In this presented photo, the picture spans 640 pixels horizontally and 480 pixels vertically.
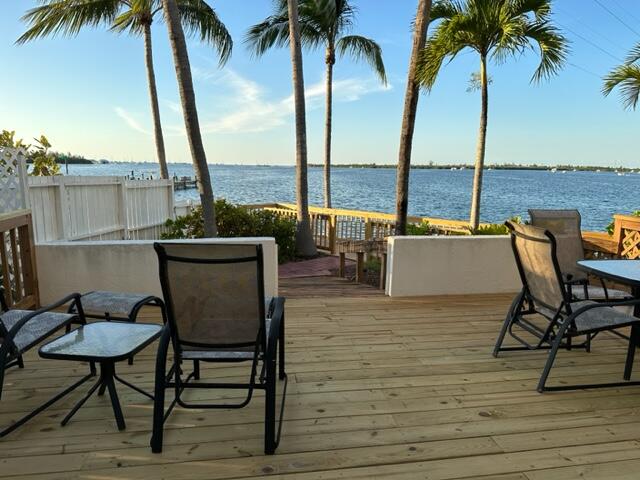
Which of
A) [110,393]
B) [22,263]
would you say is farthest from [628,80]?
[22,263]

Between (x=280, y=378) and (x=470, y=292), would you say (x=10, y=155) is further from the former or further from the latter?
(x=470, y=292)

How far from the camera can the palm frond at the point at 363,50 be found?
12203 millimetres

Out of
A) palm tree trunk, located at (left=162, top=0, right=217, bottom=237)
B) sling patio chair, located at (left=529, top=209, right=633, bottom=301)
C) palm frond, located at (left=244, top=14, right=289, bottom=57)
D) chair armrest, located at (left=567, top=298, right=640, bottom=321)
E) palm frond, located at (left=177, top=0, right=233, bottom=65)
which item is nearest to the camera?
chair armrest, located at (left=567, top=298, right=640, bottom=321)

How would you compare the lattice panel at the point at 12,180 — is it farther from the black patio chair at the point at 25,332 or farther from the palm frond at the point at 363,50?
the palm frond at the point at 363,50

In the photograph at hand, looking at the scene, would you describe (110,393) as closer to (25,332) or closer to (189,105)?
(25,332)

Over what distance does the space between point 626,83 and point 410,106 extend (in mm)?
4039

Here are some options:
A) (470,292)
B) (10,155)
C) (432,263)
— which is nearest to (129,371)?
(10,155)

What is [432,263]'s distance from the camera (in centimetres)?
448

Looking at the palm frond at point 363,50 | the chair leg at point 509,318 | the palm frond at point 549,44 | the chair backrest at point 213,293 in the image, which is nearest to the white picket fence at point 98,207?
the chair backrest at point 213,293

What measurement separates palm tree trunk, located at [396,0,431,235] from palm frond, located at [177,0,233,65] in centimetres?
610

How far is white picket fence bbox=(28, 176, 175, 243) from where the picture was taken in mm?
5668

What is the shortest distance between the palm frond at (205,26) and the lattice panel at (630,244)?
8922 millimetres

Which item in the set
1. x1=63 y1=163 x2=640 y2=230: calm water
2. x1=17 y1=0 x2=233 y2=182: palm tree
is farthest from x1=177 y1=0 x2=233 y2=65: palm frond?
x1=63 y1=163 x2=640 y2=230: calm water

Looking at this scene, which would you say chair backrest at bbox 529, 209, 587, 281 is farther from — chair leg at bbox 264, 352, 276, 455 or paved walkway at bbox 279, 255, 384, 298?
chair leg at bbox 264, 352, 276, 455
